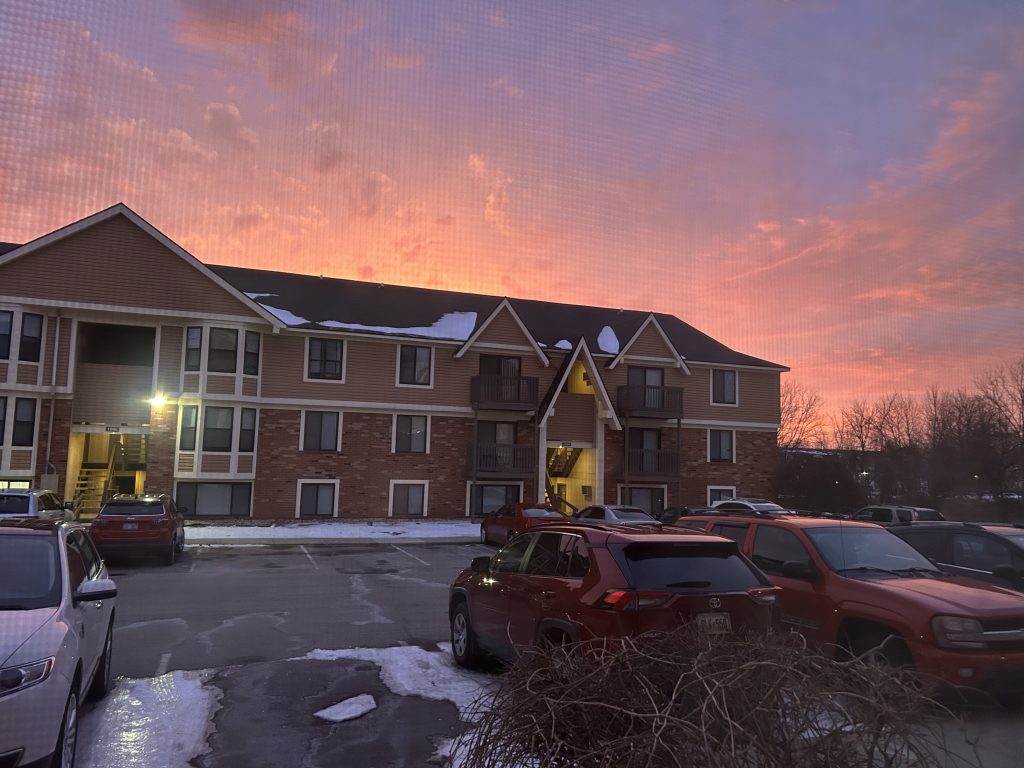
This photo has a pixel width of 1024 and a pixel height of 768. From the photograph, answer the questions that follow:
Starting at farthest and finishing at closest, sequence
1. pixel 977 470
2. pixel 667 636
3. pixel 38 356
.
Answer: pixel 977 470 → pixel 38 356 → pixel 667 636

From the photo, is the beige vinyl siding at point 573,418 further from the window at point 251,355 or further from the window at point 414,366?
the window at point 251,355

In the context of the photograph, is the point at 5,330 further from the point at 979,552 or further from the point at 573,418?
the point at 979,552

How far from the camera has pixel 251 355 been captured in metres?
26.8

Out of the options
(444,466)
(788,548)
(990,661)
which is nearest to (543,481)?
(444,466)

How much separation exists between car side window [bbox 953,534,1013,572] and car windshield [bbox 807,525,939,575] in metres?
1.91

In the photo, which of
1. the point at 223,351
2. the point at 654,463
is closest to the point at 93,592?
the point at 223,351

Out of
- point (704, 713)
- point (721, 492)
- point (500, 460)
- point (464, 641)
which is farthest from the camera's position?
point (721, 492)

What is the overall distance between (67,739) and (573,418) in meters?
27.5

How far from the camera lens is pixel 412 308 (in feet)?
104

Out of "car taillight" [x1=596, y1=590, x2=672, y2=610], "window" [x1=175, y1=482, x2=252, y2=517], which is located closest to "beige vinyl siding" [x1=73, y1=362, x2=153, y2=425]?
"window" [x1=175, y1=482, x2=252, y2=517]

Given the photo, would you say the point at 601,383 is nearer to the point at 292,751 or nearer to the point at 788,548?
the point at 788,548

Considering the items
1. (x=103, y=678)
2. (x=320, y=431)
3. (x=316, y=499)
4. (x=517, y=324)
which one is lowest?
(x=103, y=678)

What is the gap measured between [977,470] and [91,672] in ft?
→ 135

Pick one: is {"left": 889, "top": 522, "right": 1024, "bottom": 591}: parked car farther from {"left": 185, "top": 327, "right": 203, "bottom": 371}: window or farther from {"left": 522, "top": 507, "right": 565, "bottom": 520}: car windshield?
{"left": 185, "top": 327, "right": 203, "bottom": 371}: window
